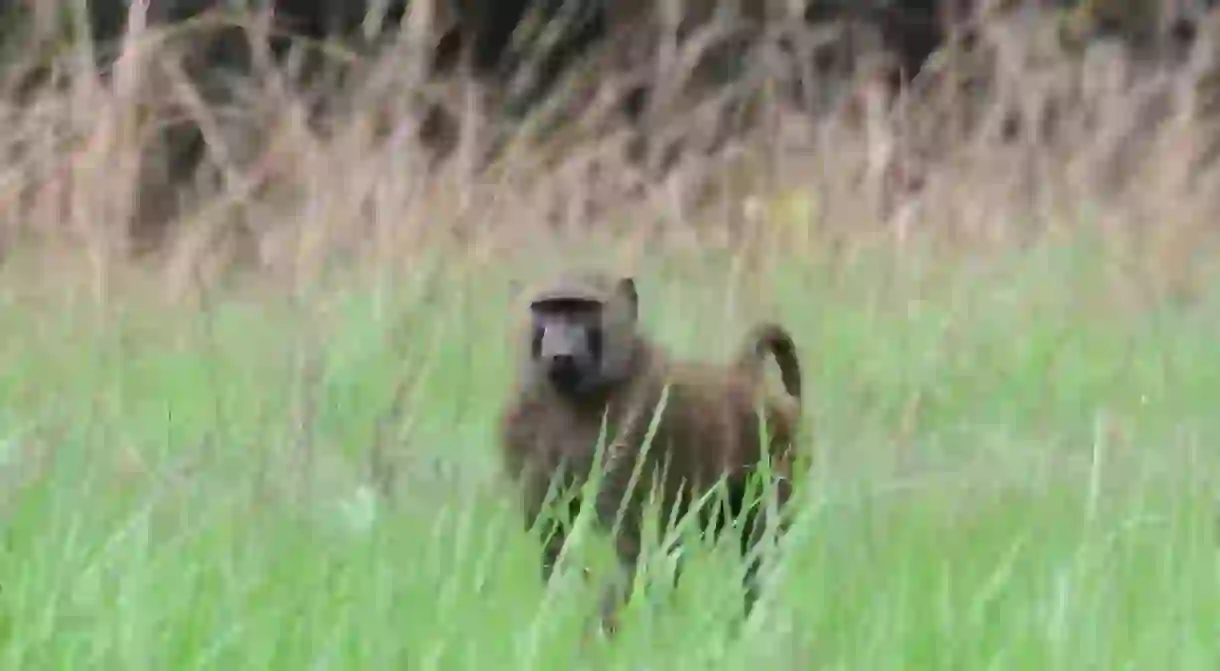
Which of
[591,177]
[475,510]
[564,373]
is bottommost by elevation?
[475,510]

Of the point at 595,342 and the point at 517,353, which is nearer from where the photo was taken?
the point at 595,342

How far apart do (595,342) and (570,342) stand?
57 mm

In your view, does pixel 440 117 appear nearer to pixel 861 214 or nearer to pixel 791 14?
pixel 861 214

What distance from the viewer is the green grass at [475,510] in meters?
1.88

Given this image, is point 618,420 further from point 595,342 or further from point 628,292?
point 628,292

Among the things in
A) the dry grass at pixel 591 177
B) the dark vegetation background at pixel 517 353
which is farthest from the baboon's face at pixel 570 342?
the dry grass at pixel 591 177

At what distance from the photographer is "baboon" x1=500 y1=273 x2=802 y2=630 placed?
260 cm

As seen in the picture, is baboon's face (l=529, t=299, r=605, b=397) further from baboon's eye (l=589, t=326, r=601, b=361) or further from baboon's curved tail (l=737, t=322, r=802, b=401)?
baboon's curved tail (l=737, t=322, r=802, b=401)

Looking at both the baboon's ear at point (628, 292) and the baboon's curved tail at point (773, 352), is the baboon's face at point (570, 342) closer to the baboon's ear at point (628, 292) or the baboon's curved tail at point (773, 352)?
the baboon's ear at point (628, 292)

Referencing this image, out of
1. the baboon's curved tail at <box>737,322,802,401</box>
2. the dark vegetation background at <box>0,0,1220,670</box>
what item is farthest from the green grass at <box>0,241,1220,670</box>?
the baboon's curved tail at <box>737,322,802,401</box>

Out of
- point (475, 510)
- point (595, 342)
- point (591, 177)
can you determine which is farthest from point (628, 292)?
point (591, 177)

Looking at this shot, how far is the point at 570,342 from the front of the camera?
2.63 m

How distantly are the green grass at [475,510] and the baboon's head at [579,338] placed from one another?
18 cm

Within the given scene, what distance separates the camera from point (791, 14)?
3.58 m
